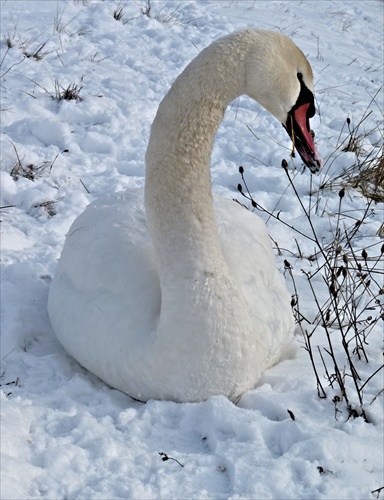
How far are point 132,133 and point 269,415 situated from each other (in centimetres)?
357

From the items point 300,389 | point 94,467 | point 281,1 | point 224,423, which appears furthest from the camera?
point 281,1

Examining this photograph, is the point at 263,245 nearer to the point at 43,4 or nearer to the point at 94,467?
the point at 94,467

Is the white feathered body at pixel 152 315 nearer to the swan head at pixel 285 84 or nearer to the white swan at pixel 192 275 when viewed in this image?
the white swan at pixel 192 275

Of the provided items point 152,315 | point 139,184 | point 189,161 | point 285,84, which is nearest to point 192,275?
point 152,315

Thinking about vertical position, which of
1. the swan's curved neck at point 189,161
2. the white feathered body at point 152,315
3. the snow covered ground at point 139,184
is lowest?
the snow covered ground at point 139,184

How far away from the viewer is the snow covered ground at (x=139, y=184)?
10.6 feet

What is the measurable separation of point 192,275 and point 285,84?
91cm

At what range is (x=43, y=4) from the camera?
8.97 metres

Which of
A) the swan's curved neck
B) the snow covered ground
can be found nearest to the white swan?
the swan's curved neck

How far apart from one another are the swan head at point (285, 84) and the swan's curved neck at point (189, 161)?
7cm

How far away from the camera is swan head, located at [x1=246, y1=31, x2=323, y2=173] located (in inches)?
141

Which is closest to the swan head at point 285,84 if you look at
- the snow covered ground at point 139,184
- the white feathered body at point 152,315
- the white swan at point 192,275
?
the white swan at point 192,275

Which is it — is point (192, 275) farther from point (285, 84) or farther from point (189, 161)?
point (285, 84)

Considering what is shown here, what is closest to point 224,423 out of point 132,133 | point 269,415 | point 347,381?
point 269,415
